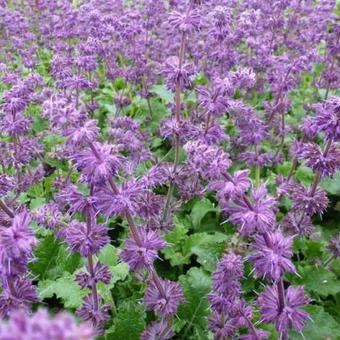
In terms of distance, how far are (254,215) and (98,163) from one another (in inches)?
34.1

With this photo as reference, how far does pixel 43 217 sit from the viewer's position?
12.3ft

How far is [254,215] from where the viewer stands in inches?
107

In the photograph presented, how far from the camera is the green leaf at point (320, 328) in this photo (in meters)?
3.80

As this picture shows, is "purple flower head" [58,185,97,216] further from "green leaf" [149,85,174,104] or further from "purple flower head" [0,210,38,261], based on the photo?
"green leaf" [149,85,174,104]

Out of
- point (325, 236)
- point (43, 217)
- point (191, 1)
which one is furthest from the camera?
point (325, 236)

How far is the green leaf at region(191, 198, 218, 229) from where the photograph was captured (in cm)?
498

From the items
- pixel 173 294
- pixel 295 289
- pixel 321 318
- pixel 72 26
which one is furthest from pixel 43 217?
pixel 72 26

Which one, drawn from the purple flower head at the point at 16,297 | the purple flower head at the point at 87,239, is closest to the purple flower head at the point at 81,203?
the purple flower head at the point at 87,239

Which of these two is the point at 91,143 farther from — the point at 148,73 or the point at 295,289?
the point at 148,73

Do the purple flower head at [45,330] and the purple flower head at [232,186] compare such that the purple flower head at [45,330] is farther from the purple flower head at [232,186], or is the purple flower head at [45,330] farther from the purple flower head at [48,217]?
the purple flower head at [48,217]

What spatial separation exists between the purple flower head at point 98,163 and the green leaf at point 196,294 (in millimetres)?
1739

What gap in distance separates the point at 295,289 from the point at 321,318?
910mm

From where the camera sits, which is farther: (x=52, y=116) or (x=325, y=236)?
(x=325, y=236)

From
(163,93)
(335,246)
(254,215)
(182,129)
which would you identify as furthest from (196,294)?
(163,93)
